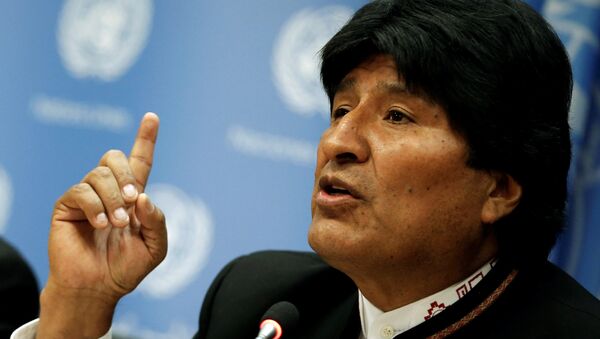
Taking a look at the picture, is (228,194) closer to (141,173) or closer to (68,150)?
(68,150)

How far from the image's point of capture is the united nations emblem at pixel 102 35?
4.05 meters

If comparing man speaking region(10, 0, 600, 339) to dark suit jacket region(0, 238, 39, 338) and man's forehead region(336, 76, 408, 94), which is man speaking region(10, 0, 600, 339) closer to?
man's forehead region(336, 76, 408, 94)

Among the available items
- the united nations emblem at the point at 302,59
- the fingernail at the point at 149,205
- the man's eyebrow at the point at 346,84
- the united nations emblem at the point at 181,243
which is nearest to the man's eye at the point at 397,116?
the man's eyebrow at the point at 346,84

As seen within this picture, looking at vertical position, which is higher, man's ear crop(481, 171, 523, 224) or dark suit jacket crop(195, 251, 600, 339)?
man's ear crop(481, 171, 523, 224)

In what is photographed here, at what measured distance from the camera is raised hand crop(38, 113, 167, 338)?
2.31m

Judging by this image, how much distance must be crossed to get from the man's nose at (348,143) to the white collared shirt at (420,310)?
368 mm

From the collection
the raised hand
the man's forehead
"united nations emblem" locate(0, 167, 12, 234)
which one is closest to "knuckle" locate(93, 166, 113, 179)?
the raised hand

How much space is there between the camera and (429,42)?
2.09m

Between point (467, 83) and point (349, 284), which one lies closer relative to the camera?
point (467, 83)

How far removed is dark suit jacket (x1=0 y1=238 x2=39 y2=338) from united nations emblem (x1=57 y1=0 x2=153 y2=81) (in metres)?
1.20

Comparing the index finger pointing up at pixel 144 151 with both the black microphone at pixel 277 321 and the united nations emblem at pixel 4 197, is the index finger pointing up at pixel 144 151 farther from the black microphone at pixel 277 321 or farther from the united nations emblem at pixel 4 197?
the united nations emblem at pixel 4 197

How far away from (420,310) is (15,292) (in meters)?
1.51

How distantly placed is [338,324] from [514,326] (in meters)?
0.49

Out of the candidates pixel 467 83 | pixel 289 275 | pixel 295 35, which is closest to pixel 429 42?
pixel 467 83
